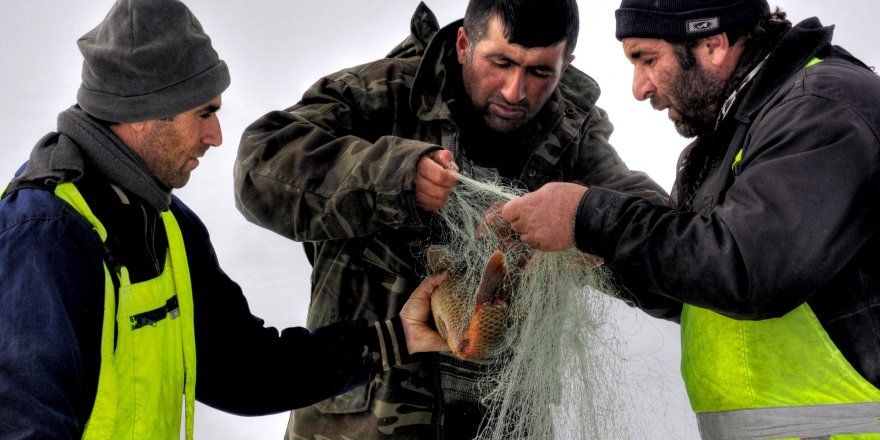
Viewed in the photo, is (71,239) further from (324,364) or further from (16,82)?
(16,82)

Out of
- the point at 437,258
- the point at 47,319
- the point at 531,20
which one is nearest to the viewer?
the point at 47,319

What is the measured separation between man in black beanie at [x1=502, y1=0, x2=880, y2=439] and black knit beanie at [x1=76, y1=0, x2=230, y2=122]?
0.60 meters

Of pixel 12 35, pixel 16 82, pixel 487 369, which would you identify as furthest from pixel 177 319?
pixel 12 35

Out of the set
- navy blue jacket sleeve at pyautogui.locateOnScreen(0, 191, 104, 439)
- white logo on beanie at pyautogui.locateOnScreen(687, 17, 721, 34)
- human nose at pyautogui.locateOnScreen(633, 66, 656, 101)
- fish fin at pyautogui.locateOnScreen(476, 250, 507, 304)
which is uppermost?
white logo on beanie at pyautogui.locateOnScreen(687, 17, 721, 34)

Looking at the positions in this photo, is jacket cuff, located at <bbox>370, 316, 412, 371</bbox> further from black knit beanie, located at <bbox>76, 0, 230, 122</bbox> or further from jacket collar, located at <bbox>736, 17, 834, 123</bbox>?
jacket collar, located at <bbox>736, 17, 834, 123</bbox>

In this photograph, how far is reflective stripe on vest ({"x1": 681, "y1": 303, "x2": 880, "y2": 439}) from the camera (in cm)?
156

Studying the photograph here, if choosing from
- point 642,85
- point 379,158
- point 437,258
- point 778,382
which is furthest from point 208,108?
point 778,382

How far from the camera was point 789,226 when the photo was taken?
1.44m

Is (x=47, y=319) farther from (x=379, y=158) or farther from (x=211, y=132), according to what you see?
(x=379, y=158)

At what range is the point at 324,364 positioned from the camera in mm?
1973

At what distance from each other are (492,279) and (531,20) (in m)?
0.62

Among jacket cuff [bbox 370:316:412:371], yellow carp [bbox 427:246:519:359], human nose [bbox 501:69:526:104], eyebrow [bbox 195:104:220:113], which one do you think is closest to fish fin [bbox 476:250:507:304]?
yellow carp [bbox 427:246:519:359]

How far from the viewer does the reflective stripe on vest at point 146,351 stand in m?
1.49

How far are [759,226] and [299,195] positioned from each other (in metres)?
0.85
